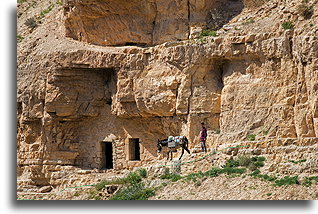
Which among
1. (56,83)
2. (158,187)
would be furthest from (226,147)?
(56,83)

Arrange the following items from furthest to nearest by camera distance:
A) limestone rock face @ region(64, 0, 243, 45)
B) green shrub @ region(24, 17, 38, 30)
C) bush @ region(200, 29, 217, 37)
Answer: green shrub @ region(24, 17, 38, 30) → limestone rock face @ region(64, 0, 243, 45) → bush @ region(200, 29, 217, 37)

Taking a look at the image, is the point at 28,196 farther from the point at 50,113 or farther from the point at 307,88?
the point at 307,88

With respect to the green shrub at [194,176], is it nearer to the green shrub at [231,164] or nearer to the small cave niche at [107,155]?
the green shrub at [231,164]

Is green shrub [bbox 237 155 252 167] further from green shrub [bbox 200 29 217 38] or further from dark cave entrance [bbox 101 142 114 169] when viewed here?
dark cave entrance [bbox 101 142 114 169]

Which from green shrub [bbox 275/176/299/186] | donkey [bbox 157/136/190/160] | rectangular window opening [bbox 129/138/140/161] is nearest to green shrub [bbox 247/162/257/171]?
green shrub [bbox 275/176/299/186]

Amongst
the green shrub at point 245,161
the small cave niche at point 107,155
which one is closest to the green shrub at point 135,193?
the green shrub at point 245,161

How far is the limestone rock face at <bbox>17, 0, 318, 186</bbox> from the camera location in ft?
79.8

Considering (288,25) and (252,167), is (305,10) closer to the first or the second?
(288,25)

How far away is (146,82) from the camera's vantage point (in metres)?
26.8

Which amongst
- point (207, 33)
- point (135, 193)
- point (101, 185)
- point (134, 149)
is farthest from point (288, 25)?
point (101, 185)

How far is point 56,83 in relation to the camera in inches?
1086

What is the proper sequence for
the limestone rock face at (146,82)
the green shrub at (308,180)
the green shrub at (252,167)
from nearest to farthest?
the green shrub at (308,180) < the green shrub at (252,167) < the limestone rock face at (146,82)

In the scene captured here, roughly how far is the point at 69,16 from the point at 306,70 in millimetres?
9792

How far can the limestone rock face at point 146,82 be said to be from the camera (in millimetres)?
24312
